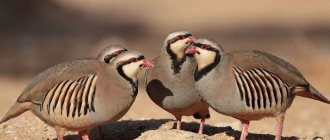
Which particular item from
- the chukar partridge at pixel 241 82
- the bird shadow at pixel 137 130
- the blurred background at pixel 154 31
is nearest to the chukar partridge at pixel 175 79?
the chukar partridge at pixel 241 82

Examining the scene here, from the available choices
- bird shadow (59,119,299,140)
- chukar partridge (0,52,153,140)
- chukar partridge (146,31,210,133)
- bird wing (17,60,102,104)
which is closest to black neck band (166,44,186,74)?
chukar partridge (146,31,210,133)

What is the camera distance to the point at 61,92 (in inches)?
272

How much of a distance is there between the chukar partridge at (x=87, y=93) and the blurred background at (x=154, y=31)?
Answer: 14.2ft

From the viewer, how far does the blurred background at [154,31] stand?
57.8ft

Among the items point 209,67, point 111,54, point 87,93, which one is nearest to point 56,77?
point 87,93

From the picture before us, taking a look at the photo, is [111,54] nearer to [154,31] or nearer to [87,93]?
[87,93]

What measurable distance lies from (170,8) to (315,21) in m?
9.17

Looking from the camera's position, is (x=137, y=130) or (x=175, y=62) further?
(x=137, y=130)

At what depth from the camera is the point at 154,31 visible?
28656 mm

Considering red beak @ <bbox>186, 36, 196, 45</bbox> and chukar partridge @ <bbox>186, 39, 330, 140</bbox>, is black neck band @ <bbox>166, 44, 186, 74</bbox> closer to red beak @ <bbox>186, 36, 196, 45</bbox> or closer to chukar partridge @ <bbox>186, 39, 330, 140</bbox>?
red beak @ <bbox>186, 36, 196, 45</bbox>

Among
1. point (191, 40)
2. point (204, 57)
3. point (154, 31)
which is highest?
point (154, 31)

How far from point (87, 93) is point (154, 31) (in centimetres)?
2189

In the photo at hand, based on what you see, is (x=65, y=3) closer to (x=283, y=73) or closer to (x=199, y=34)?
(x=199, y=34)

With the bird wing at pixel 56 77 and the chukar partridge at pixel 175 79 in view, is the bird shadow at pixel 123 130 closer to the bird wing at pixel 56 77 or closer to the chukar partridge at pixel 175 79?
the chukar partridge at pixel 175 79
